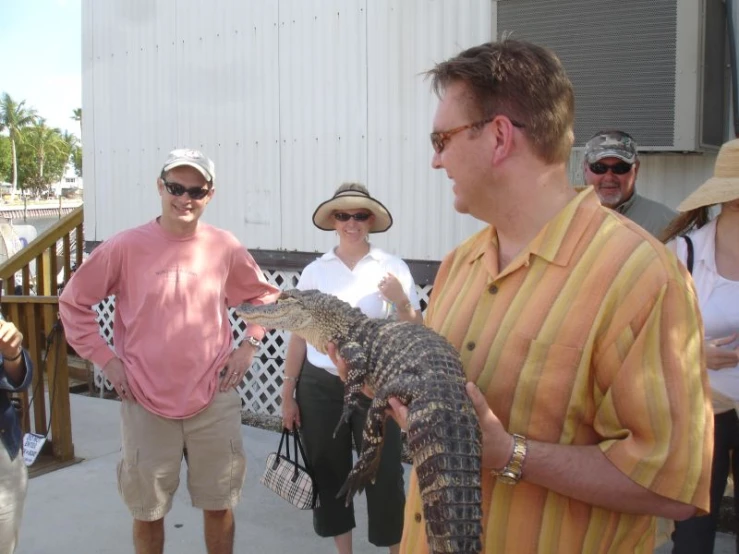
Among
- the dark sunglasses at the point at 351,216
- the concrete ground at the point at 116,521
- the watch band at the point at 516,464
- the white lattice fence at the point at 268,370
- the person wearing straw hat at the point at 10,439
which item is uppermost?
the dark sunglasses at the point at 351,216

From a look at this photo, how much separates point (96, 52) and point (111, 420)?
437cm

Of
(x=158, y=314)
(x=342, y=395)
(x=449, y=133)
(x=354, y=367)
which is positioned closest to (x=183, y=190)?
(x=158, y=314)

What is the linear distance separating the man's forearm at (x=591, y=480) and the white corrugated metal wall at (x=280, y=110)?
144 inches

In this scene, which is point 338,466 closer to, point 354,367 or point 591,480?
point 354,367

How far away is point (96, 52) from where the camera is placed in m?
7.90

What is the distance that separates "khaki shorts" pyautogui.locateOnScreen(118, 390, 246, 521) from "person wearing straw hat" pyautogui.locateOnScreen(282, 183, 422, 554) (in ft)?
1.42

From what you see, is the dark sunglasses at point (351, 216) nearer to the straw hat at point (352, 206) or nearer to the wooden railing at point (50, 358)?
the straw hat at point (352, 206)

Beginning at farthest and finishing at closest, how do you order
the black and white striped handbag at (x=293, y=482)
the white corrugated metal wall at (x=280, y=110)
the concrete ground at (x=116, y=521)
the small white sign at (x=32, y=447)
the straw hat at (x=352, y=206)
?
the white corrugated metal wall at (x=280, y=110), the small white sign at (x=32, y=447), the concrete ground at (x=116, y=521), the straw hat at (x=352, y=206), the black and white striped handbag at (x=293, y=482)

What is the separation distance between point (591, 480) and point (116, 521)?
396 cm

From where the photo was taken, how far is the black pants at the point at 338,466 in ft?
12.3

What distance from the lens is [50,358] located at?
5344 millimetres

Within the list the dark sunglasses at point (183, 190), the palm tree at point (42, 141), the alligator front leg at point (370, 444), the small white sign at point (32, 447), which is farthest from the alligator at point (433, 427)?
the palm tree at point (42, 141)

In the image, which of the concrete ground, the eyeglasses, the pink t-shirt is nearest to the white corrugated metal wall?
the concrete ground

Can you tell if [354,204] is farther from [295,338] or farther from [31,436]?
[31,436]
